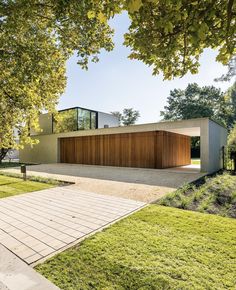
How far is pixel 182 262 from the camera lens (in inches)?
89.7

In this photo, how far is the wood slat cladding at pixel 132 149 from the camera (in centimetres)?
1224

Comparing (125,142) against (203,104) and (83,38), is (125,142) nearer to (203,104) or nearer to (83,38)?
(83,38)

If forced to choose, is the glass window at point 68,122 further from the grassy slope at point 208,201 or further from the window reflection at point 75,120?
the grassy slope at point 208,201

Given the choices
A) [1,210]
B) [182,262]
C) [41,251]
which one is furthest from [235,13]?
[1,210]

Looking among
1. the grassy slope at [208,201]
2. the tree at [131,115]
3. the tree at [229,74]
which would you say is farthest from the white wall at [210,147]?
the tree at [131,115]

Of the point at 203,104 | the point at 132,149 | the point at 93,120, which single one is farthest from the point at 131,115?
the point at 132,149

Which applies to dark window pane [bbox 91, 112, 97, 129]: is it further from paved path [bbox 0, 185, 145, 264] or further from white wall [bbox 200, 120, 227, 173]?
paved path [bbox 0, 185, 145, 264]

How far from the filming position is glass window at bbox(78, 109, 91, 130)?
16.6 meters

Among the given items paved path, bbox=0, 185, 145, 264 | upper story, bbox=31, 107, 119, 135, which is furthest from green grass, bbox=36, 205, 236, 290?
upper story, bbox=31, 107, 119, 135

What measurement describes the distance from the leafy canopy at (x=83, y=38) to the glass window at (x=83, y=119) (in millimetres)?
10042

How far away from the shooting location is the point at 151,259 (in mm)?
2346

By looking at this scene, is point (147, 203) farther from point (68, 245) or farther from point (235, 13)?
point (235, 13)

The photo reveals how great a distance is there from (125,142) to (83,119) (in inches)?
211

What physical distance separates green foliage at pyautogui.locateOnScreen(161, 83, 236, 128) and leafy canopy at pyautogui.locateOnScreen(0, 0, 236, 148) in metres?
35.3
